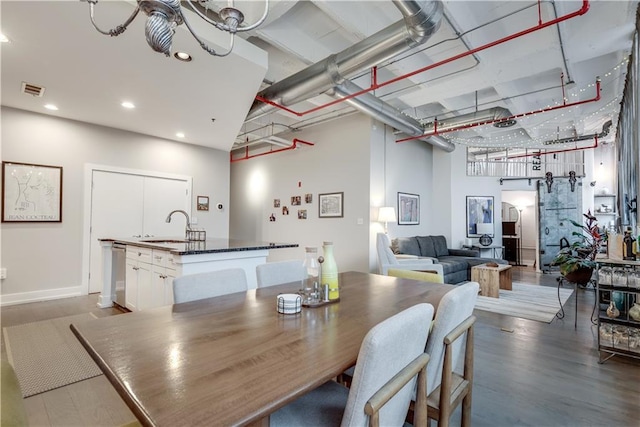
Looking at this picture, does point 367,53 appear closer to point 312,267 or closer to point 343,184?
point 312,267

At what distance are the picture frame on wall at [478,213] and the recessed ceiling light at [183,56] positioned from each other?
6.83 m

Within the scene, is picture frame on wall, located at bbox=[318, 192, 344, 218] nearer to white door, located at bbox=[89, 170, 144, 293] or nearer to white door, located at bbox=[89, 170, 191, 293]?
white door, located at bbox=[89, 170, 191, 293]

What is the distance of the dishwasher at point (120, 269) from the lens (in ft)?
12.8

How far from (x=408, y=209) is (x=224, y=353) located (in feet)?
19.8

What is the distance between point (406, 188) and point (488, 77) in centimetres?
303

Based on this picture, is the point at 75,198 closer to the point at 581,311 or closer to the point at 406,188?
the point at 406,188

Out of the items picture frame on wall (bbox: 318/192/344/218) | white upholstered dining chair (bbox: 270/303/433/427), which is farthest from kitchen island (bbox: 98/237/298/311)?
picture frame on wall (bbox: 318/192/344/218)

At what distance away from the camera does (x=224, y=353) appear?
0.96 metres

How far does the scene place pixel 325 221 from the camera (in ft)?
20.1

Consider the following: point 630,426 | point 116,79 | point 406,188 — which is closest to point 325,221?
point 406,188

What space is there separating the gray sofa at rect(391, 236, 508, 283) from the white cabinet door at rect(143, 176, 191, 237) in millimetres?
4155

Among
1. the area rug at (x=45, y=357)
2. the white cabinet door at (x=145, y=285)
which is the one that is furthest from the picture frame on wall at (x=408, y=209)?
the area rug at (x=45, y=357)

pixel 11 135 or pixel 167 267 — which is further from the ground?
pixel 11 135

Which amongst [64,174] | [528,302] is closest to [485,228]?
[528,302]
